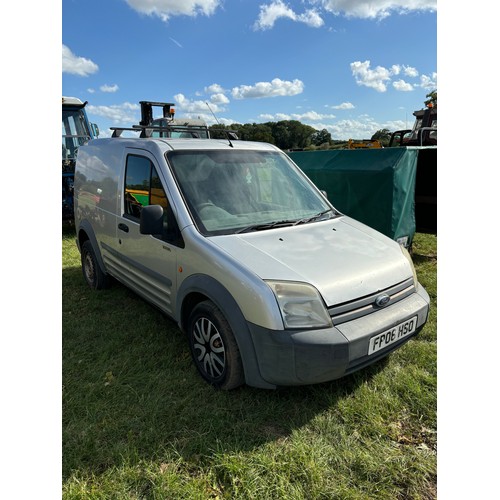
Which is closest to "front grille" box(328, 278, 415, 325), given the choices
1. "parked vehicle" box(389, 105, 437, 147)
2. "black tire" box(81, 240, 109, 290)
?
"black tire" box(81, 240, 109, 290)

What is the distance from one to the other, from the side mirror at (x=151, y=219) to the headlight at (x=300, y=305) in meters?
1.03

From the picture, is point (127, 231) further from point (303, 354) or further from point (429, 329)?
point (429, 329)

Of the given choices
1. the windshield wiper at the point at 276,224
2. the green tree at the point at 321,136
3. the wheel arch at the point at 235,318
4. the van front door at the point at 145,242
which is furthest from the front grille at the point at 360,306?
the green tree at the point at 321,136

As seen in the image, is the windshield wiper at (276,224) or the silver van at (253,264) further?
the windshield wiper at (276,224)

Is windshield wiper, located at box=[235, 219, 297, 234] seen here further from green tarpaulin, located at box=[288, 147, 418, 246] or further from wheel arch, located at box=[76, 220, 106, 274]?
green tarpaulin, located at box=[288, 147, 418, 246]

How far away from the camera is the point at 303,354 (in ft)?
7.50

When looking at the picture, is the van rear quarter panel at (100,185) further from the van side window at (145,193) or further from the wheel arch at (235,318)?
the wheel arch at (235,318)

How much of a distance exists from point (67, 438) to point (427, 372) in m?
2.65

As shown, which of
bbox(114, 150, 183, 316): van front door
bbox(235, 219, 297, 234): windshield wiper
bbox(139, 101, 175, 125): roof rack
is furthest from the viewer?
bbox(139, 101, 175, 125): roof rack

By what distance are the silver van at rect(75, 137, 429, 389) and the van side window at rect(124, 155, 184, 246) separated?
0.04 ft

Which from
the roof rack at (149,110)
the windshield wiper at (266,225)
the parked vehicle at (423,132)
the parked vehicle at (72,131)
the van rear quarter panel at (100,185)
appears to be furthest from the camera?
the roof rack at (149,110)

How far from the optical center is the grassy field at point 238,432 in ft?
6.91

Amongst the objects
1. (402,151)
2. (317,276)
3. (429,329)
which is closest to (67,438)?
(317,276)

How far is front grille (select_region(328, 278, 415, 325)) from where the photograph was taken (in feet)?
7.91
